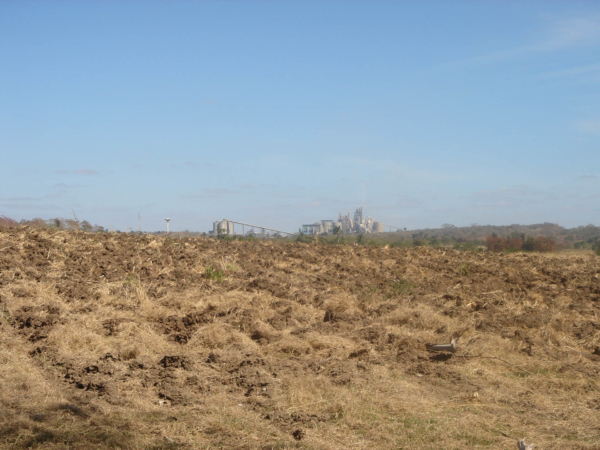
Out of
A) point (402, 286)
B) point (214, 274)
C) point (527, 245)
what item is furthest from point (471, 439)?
point (527, 245)

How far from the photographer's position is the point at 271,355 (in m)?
6.62

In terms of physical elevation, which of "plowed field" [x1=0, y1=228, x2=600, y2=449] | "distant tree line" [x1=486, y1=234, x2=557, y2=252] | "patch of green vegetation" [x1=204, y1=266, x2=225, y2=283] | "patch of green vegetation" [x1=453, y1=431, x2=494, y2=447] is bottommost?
"patch of green vegetation" [x1=453, y1=431, x2=494, y2=447]

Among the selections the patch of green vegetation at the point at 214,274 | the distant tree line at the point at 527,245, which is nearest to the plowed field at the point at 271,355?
the patch of green vegetation at the point at 214,274

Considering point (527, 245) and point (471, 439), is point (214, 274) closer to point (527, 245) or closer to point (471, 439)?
point (471, 439)

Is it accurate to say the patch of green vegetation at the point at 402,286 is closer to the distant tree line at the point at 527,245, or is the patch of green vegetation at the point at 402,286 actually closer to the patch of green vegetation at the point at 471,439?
the patch of green vegetation at the point at 471,439

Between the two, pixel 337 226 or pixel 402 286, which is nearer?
pixel 402 286

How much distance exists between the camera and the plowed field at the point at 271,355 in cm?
430

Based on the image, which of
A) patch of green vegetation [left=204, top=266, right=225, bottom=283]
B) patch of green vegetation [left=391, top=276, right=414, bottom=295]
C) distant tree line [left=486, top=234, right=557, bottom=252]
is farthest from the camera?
distant tree line [left=486, top=234, right=557, bottom=252]

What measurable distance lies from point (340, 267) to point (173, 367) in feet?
23.7

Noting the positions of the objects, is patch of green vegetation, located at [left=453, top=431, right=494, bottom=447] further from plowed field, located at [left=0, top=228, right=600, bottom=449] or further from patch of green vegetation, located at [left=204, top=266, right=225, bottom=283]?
patch of green vegetation, located at [left=204, top=266, right=225, bottom=283]

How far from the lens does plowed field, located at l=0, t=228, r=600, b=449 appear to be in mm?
4305

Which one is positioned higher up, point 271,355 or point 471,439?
point 271,355

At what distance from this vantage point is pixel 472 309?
31.4ft

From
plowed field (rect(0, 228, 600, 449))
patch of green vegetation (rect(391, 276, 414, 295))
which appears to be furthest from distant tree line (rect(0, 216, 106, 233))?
patch of green vegetation (rect(391, 276, 414, 295))
